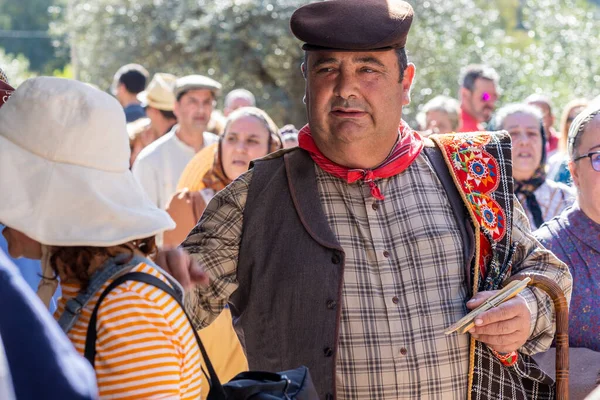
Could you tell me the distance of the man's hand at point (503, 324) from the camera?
115 inches

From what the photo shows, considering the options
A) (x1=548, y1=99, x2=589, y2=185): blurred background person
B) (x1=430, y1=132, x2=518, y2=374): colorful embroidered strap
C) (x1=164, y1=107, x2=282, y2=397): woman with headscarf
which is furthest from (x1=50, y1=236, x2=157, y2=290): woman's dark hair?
(x1=548, y1=99, x2=589, y2=185): blurred background person

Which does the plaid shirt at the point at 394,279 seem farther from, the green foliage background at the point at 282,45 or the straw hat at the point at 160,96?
the green foliage background at the point at 282,45

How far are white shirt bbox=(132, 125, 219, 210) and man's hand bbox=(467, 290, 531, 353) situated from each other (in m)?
4.24

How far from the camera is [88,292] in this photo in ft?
6.66

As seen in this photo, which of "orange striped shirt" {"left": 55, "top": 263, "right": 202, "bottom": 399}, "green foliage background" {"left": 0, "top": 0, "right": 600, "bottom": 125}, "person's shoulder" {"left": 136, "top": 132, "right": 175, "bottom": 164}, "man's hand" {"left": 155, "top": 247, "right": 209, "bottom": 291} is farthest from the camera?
"green foliage background" {"left": 0, "top": 0, "right": 600, "bottom": 125}

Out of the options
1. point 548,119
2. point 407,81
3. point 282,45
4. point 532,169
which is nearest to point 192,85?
point 532,169

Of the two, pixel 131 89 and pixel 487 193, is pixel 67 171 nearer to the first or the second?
pixel 487 193

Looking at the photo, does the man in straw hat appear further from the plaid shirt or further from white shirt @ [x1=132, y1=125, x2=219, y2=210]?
the plaid shirt

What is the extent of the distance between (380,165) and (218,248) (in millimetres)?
623

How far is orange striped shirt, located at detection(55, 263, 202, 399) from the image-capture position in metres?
1.94

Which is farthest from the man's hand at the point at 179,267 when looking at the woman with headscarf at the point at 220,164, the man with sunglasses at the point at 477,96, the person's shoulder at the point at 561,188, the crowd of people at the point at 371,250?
the man with sunglasses at the point at 477,96

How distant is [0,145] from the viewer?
6.88 feet

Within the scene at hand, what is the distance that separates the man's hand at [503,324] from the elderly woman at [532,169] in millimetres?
2799

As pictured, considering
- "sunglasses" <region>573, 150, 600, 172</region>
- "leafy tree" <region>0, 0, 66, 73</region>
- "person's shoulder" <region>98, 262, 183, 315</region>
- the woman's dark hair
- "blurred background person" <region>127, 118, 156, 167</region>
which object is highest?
"leafy tree" <region>0, 0, 66, 73</region>
